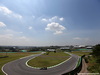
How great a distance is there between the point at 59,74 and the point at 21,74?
9398mm

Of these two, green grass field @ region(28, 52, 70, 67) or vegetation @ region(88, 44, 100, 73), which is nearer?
vegetation @ region(88, 44, 100, 73)

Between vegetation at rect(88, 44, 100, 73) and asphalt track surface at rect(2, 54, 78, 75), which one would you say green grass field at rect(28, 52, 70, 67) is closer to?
asphalt track surface at rect(2, 54, 78, 75)

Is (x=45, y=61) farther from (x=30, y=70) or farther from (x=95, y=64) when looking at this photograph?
(x=95, y=64)

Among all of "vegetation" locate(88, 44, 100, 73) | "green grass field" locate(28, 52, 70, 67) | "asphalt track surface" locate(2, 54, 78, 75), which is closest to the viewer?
"asphalt track surface" locate(2, 54, 78, 75)

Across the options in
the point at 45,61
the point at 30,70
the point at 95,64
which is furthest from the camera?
the point at 45,61

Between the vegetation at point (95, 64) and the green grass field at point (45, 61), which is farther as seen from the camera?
the green grass field at point (45, 61)

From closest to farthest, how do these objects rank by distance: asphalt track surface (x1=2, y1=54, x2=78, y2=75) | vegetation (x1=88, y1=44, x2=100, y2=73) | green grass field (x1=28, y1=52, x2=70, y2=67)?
asphalt track surface (x1=2, y1=54, x2=78, y2=75)
vegetation (x1=88, y1=44, x2=100, y2=73)
green grass field (x1=28, y1=52, x2=70, y2=67)

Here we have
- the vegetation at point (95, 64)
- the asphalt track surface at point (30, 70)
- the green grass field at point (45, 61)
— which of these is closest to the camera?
the asphalt track surface at point (30, 70)

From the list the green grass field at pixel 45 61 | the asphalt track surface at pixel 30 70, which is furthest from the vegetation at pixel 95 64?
the green grass field at pixel 45 61

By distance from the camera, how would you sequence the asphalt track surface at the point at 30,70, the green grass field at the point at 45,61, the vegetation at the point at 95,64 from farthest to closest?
the green grass field at the point at 45,61 < the vegetation at the point at 95,64 < the asphalt track surface at the point at 30,70

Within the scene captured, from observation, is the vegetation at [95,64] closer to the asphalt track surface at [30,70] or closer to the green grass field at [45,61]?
the asphalt track surface at [30,70]

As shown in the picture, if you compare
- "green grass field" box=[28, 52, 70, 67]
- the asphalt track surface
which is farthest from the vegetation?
"green grass field" box=[28, 52, 70, 67]

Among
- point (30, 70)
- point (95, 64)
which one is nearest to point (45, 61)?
point (30, 70)

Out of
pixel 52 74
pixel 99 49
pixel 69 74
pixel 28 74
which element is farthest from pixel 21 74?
pixel 99 49
